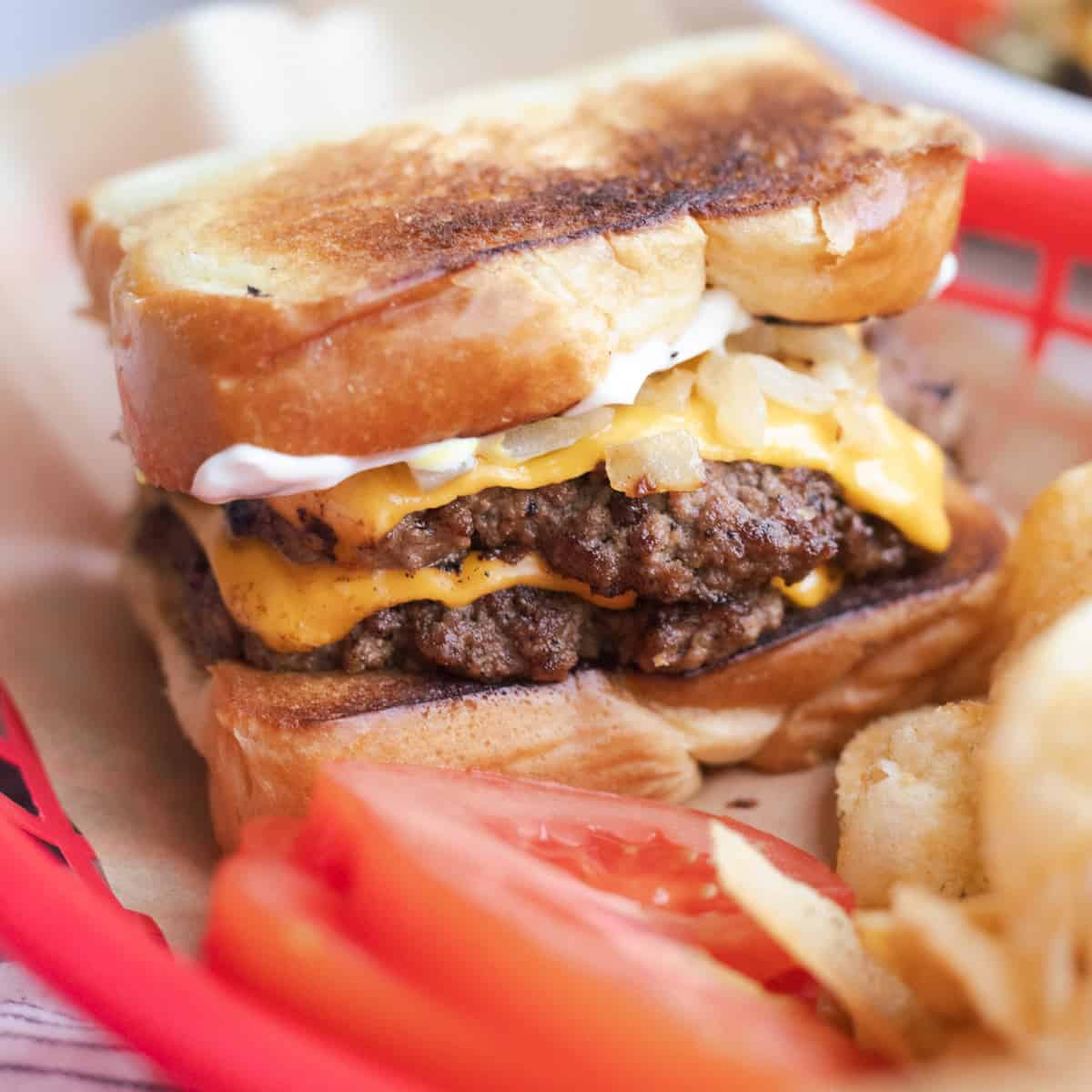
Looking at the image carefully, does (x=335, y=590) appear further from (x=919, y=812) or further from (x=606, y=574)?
(x=919, y=812)

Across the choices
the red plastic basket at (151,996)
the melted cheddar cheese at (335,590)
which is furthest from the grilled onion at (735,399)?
the red plastic basket at (151,996)

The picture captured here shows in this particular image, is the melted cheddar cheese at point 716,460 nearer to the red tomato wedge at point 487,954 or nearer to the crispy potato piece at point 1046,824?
the red tomato wedge at point 487,954

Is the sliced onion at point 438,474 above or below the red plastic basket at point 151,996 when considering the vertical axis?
above

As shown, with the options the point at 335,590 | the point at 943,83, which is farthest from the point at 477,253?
the point at 943,83

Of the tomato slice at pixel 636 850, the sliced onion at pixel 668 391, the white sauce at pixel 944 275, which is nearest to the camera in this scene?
the tomato slice at pixel 636 850

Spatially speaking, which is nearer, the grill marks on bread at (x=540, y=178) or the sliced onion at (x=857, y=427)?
the grill marks on bread at (x=540, y=178)

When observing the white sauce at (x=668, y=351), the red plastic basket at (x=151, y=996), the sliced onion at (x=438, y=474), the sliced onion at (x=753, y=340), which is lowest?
the red plastic basket at (x=151, y=996)
